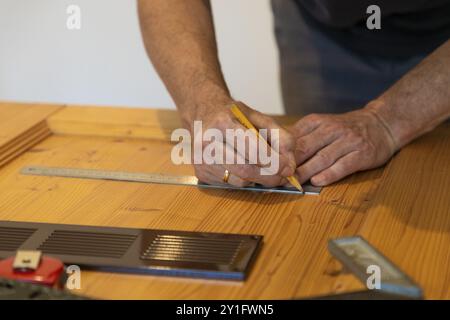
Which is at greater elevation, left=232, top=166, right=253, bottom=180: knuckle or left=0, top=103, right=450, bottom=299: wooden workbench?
left=232, top=166, right=253, bottom=180: knuckle

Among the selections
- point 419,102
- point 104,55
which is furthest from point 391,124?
point 104,55

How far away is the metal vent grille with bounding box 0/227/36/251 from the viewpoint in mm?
1185

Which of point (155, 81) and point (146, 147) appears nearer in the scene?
point (146, 147)

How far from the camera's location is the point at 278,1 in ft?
6.70

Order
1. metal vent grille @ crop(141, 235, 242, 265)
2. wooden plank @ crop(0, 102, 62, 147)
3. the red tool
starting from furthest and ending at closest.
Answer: wooden plank @ crop(0, 102, 62, 147) → metal vent grille @ crop(141, 235, 242, 265) → the red tool

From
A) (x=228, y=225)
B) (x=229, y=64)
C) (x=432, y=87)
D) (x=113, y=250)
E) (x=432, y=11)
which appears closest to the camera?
(x=113, y=250)

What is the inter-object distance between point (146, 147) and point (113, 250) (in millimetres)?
549

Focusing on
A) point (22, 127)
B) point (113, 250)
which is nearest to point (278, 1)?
point (22, 127)

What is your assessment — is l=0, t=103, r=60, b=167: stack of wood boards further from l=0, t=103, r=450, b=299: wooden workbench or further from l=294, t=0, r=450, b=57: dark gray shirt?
l=294, t=0, r=450, b=57: dark gray shirt

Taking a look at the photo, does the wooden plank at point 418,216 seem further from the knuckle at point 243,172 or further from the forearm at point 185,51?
the forearm at point 185,51

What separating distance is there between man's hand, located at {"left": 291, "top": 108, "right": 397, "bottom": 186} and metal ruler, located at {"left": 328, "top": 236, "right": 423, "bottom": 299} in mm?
313

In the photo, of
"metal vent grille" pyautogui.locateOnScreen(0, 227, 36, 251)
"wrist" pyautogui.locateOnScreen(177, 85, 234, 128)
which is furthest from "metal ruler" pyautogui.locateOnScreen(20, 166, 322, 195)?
"metal vent grille" pyautogui.locateOnScreen(0, 227, 36, 251)

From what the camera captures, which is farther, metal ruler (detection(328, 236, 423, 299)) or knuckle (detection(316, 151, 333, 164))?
knuckle (detection(316, 151, 333, 164))
